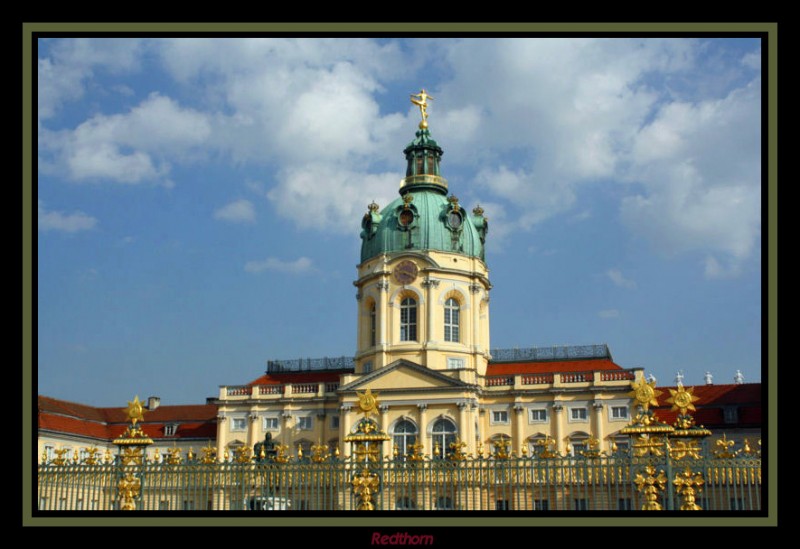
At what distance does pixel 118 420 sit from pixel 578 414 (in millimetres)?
35369

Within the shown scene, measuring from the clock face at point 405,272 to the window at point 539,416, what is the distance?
11.9 m

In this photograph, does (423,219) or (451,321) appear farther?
(423,219)

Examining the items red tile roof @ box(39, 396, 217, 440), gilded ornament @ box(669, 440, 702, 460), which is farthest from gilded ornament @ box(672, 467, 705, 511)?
red tile roof @ box(39, 396, 217, 440)

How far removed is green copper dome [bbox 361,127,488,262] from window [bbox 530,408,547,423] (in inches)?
470

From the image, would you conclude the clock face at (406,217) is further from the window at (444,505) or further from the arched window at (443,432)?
the window at (444,505)

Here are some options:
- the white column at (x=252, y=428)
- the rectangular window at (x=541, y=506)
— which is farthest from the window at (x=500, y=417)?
the rectangular window at (x=541, y=506)


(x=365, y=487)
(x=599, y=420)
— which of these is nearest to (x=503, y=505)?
(x=365, y=487)

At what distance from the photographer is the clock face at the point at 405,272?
62.1m

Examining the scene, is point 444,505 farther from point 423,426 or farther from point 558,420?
point 558,420

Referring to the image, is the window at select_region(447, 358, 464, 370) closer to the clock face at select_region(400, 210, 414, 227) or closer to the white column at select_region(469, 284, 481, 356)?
the white column at select_region(469, 284, 481, 356)

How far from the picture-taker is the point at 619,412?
188ft

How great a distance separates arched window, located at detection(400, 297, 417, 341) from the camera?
6212cm
